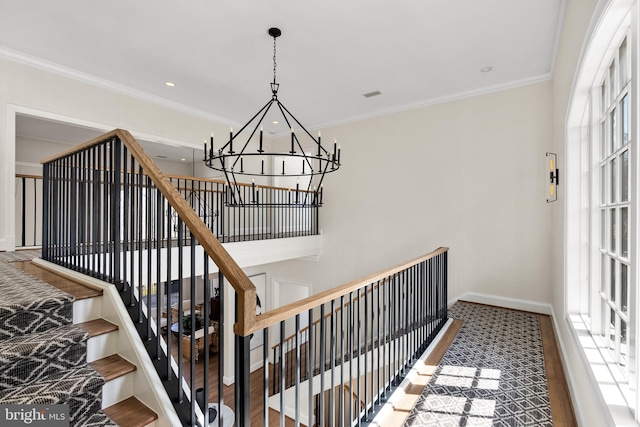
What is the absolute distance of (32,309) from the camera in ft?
5.44

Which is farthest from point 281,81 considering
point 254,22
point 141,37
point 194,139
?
point 194,139

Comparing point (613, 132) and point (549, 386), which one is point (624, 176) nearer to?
point (613, 132)

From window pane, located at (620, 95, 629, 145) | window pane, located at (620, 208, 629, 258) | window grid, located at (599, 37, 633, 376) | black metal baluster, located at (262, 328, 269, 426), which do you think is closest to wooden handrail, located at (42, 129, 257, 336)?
black metal baluster, located at (262, 328, 269, 426)

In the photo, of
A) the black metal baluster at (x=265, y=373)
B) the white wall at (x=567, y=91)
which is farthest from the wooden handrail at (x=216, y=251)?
the white wall at (x=567, y=91)

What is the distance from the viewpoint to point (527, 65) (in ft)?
13.1

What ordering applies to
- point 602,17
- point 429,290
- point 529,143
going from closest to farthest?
point 602,17
point 429,290
point 529,143

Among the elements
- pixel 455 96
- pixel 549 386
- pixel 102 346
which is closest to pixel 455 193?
pixel 455 96

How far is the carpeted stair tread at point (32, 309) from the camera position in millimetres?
1593

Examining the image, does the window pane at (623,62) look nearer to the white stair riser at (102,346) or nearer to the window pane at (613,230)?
the window pane at (613,230)

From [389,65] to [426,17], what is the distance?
0.95 meters

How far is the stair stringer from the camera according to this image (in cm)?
150

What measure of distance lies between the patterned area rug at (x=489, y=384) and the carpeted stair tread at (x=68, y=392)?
1755 millimetres

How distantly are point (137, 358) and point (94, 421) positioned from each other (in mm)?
293

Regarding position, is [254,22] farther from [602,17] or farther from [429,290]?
[429,290]
